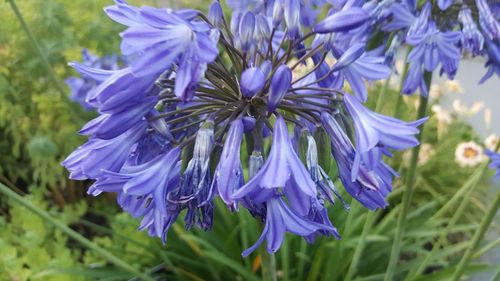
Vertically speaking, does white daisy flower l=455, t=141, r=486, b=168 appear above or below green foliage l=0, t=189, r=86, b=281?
above

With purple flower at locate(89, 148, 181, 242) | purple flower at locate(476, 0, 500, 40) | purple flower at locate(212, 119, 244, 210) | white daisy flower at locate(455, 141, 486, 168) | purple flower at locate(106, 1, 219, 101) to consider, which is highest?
purple flower at locate(476, 0, 500, 40)

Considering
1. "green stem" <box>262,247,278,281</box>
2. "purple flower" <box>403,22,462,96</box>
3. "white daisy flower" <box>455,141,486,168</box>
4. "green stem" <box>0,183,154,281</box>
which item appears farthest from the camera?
"white daisy flower" <box>455,141,486,168</box>

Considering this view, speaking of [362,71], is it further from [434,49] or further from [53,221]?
[53,221]

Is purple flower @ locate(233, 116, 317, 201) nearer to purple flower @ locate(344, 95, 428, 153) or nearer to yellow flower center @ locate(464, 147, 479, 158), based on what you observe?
purple flower @ locate(344, 95, 428, 153)

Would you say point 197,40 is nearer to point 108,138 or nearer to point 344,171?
point 108,138

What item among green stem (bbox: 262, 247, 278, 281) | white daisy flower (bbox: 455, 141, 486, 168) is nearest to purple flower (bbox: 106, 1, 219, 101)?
green stem (bbox: 262, 247, 278, 281)

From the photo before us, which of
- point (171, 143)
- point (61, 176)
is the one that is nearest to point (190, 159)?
point (171, 143)

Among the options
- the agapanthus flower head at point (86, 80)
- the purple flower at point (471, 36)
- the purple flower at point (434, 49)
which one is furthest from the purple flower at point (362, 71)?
the agapanthus flower head at point (86, 80)
